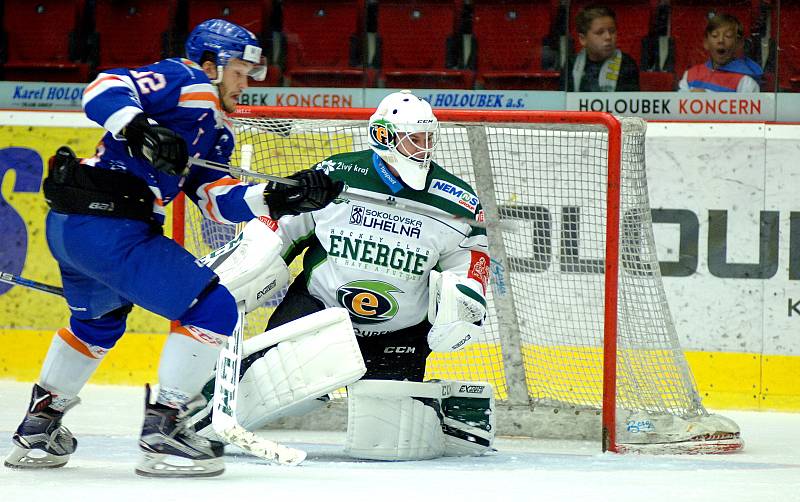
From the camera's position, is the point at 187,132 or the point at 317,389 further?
the point at 317,389

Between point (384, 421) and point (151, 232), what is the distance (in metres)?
0.93

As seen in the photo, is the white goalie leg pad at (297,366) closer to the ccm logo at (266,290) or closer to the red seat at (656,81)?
the ccm logo at (266,290)

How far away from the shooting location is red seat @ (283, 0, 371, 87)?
5473 millimetres

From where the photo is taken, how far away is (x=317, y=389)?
11.0 ft

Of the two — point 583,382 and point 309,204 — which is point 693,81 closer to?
point 583,382

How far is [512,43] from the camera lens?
5.52 m

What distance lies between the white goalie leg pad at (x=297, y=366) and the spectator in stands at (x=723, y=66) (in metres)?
2.43

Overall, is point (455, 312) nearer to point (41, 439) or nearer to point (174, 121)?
point (174, 121)

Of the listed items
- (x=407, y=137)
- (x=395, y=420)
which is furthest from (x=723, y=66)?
(x=395, y=420)

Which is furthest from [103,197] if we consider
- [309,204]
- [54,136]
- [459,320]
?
[54,136]

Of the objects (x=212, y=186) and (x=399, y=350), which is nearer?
(x=212, y=186)

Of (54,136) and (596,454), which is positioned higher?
(54,136)

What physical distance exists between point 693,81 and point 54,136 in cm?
281

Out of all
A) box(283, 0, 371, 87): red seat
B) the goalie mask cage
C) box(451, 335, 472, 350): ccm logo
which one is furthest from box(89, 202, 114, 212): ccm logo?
box(283, 0, 371, 87): red seat
